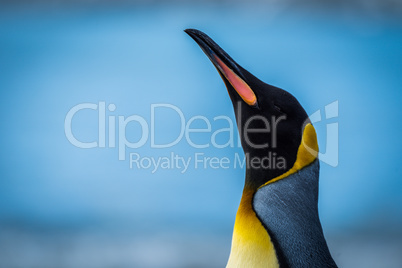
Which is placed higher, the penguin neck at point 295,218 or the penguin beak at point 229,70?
the penguin beak at point 229,70

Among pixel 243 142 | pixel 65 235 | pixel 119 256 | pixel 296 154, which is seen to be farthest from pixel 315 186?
pixel 65 235

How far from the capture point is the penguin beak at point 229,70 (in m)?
1.30

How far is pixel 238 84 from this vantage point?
1306 mm

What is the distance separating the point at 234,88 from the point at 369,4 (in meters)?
2.18

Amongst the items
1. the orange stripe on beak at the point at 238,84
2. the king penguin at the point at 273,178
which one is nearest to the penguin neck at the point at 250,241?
the king penguin at the point at 273,178

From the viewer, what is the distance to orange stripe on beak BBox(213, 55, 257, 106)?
1.29 metres

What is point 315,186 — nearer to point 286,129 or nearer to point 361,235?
point 286,129

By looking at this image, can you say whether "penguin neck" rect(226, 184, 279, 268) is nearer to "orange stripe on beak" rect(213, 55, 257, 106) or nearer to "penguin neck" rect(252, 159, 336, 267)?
"penguin neck" rect(252, 159, 336, 267)

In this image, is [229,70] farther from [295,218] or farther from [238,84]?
[295,218]

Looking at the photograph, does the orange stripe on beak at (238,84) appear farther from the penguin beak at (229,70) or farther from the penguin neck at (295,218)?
the penguin neck at (295,218)

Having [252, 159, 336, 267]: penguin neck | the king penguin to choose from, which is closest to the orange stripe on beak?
the king penguin

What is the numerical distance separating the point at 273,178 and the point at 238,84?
26 cm

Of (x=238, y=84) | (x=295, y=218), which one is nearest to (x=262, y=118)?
(x=238, y=84)

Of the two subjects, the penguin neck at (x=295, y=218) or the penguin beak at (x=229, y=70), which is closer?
the penguin neck at (x=295, y=218)
